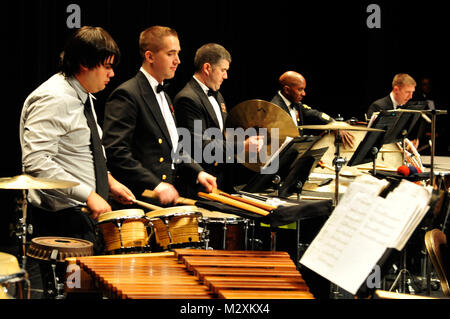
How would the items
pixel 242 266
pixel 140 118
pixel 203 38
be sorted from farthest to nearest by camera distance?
pixel 203 38 → pixel 140 118 → pixel 242 266

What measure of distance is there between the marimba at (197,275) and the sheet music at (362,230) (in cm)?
17

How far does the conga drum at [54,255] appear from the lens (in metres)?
2.46

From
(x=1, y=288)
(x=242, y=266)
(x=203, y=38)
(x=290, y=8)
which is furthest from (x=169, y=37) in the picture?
(x=290, y=8)

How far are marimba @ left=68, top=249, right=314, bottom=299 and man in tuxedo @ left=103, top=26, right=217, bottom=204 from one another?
0.94 meters

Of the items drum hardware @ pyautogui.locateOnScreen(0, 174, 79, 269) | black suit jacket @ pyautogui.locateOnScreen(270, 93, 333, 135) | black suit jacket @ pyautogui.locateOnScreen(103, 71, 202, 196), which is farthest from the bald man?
drum hardware @ pyautogui.locateOnScreen(0, 174, 79, 269)

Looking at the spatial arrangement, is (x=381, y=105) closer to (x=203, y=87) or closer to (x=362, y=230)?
(x=203, y=87)

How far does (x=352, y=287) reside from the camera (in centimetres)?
183

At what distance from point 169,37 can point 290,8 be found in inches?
164

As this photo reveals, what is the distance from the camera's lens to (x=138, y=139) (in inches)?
142

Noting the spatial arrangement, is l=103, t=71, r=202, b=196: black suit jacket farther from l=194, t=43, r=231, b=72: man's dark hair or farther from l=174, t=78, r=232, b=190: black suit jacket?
l=194, t=43, r=231, b=72: man's dark hair

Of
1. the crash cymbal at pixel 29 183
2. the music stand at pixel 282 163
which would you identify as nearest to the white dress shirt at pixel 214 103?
the music stand at pixel 282 163

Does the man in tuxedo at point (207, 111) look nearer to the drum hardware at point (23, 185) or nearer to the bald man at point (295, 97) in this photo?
the bald man at point (295, 97)

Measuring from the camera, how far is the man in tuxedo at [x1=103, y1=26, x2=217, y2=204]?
133 inches
